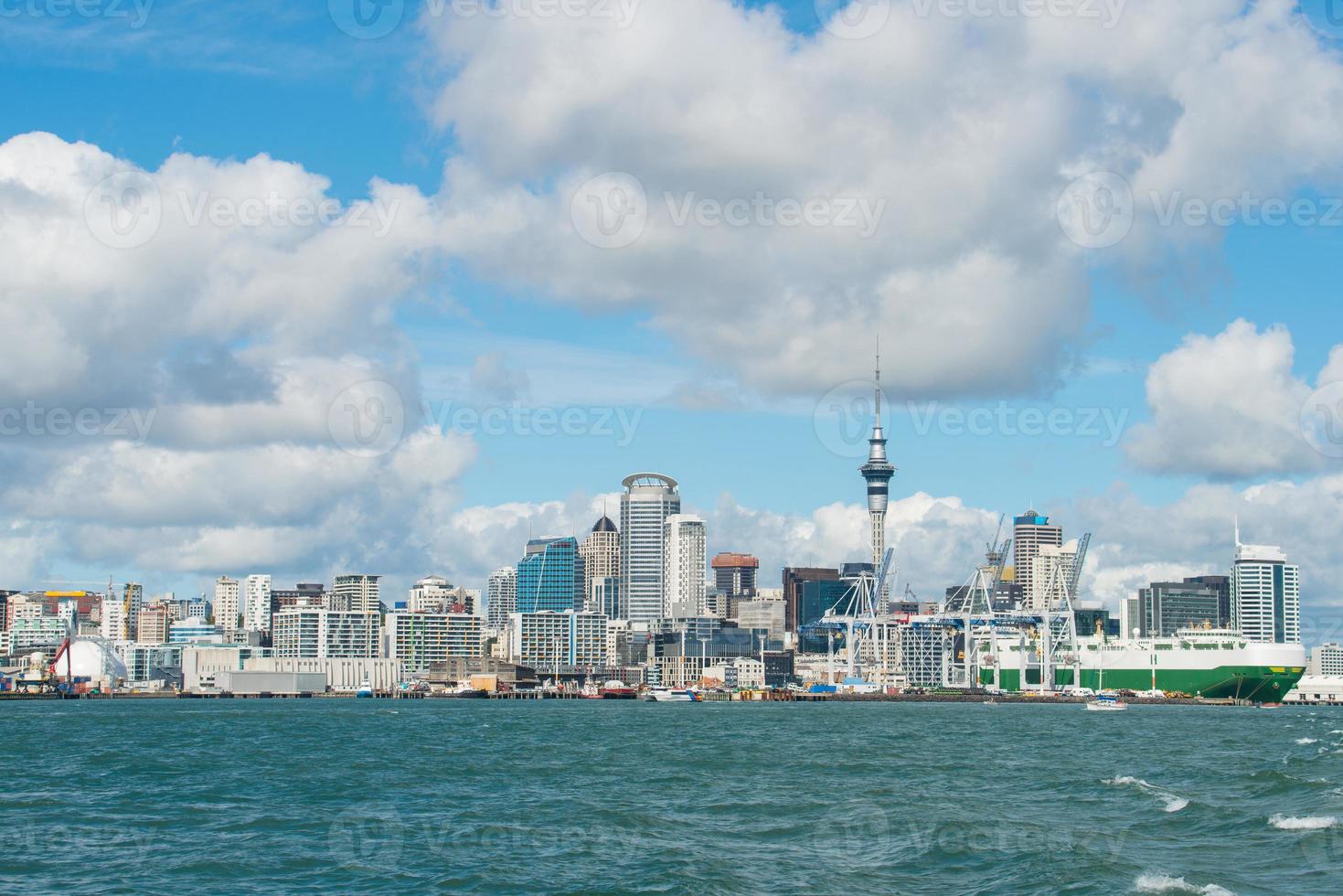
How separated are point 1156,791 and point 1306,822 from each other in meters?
13.0

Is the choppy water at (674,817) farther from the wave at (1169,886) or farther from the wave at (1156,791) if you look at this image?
the wave at (1156,791)

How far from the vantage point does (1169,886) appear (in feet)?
127

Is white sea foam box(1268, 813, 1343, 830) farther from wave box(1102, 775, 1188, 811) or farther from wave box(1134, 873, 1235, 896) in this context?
wave box(1134, 873, 1235, 896)

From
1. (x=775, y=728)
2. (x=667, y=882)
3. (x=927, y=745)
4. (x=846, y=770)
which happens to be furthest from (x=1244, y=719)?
(x=667, y=882)

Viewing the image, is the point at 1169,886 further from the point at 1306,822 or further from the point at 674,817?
the point at 674,817

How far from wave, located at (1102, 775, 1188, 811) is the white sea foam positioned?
15.8ft

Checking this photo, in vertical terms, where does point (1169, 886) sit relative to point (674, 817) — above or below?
above

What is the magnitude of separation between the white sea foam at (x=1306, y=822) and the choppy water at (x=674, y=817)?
0.21m

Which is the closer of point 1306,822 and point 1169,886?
point 1169,886

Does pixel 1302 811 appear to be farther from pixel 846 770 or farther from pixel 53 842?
pixel 53 842

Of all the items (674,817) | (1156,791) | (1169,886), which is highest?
(1169,886)

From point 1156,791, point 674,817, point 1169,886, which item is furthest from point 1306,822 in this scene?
point 674,817

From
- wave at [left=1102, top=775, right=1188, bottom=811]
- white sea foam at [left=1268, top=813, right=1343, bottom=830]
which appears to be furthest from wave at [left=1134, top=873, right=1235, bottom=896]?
wave at [left=1102, top=775, right=1188, bottom=811]

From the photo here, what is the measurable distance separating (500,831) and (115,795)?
71.2ft
